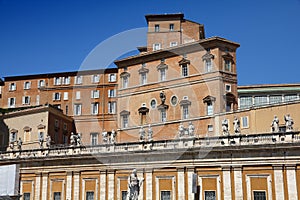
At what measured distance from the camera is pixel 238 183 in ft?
101

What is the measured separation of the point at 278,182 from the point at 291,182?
Result: 83 cm

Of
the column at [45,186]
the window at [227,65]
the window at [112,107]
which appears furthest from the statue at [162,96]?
the column at [45,186]

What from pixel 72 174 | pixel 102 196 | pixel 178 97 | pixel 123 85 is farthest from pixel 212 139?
pixel 123 85

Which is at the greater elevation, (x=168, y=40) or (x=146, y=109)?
(x=168, y=40)

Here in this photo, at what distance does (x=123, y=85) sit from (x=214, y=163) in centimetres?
2326

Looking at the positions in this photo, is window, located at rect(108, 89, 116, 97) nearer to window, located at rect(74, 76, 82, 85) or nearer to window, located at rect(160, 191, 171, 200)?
window, located at rect(74, 76, 82, 85)

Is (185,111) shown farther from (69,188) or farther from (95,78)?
(95,78)

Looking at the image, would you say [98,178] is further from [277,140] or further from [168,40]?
[168,40]

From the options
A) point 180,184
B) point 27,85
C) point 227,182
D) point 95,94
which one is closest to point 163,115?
point 95,94

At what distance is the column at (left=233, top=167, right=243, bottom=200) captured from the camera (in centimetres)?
3052

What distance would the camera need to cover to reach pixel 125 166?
34.5 meters

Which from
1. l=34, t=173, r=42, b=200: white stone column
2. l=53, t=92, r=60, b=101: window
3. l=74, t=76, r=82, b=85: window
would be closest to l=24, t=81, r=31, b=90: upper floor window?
l=53, t=92, r=60, b=101: window

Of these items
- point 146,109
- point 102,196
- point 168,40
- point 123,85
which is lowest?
point 102,196

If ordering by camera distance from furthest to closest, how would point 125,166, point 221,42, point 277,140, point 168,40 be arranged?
point 168,40
point 221,42
point 125,166
point 277,140
